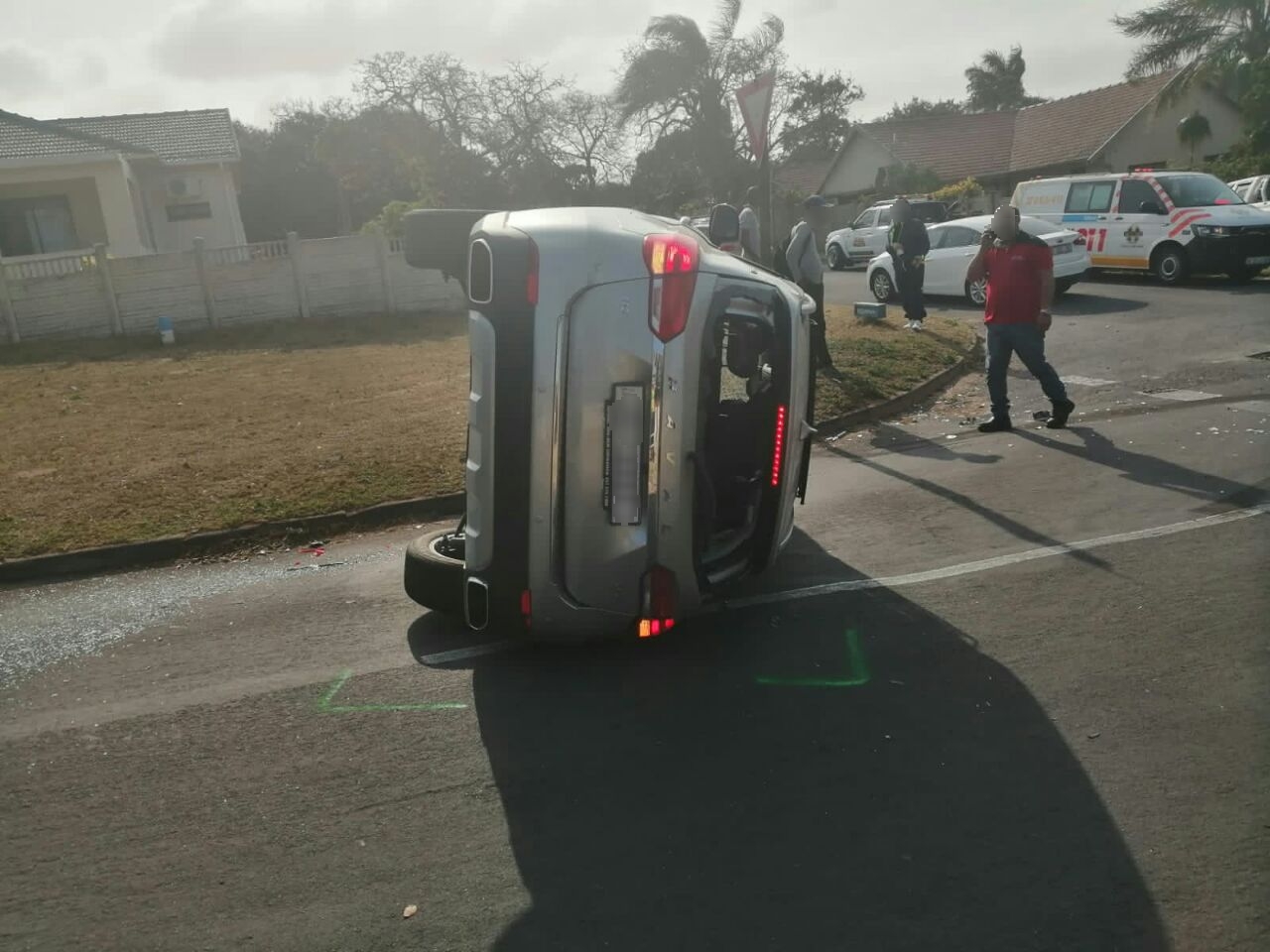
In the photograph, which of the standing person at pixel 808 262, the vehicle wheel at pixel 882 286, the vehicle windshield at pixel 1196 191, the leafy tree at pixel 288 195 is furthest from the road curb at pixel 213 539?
the leafy tree at pixel 288 195

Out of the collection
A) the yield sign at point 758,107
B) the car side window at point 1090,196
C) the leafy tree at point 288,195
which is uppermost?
the yield sign at point 758,107

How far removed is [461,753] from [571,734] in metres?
0.44

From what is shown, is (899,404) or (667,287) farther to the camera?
(899,404)

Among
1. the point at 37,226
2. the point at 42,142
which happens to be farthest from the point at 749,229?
the point at 37,226

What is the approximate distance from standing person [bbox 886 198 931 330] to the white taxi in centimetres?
583

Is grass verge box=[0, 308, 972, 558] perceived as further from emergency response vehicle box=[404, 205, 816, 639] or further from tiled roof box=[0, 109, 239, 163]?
tiled roof box=[0, 109, 239, 163]

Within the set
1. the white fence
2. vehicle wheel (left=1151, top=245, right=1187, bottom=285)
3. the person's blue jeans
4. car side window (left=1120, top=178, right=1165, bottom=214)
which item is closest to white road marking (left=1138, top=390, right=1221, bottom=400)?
the person's blue jeans

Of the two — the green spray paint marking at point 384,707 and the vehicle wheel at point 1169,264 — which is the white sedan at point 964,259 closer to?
the vehicle wheel at point 1169,264

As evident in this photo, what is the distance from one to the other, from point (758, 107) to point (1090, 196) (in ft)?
42.4

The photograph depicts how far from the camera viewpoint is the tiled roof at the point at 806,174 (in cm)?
5031

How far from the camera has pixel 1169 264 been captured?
59.5 ft

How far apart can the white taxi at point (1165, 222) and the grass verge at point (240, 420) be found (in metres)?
4.89

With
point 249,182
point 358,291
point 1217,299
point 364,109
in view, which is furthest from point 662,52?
point 1217,299

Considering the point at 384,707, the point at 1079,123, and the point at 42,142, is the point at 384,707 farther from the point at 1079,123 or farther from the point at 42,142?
the point at 1079,123
